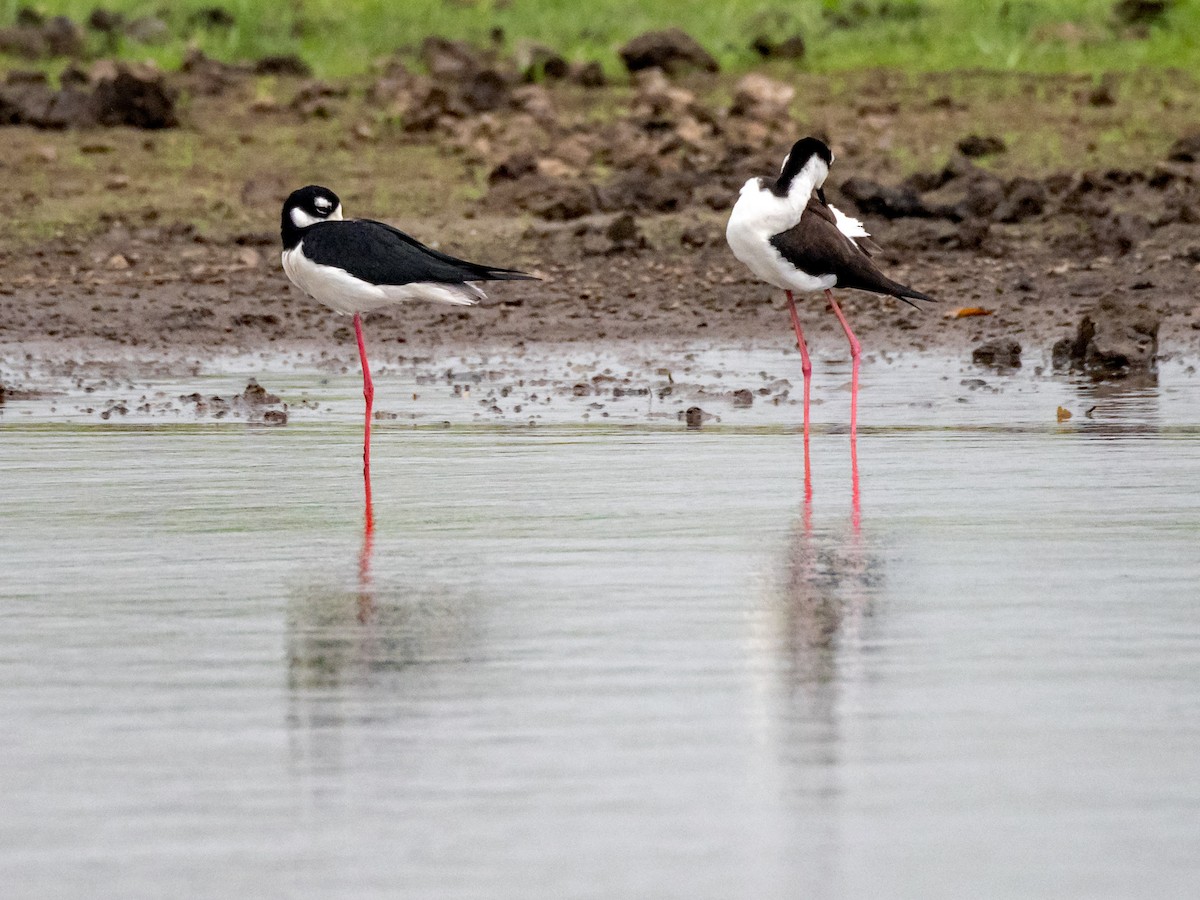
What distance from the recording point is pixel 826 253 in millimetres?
10430

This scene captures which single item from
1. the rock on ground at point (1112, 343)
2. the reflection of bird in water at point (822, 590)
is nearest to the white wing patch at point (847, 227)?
the rock on ground at point (1112, 343)

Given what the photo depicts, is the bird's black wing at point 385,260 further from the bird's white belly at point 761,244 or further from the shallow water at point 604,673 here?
the bird's white belly at point 761,244

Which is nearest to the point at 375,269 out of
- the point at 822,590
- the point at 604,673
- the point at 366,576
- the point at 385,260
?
the point at 385,260

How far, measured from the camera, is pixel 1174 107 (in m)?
19.8

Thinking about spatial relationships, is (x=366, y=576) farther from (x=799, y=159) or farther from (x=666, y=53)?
(x=666, y=53)

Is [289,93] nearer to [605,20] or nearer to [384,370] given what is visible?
[605,20]

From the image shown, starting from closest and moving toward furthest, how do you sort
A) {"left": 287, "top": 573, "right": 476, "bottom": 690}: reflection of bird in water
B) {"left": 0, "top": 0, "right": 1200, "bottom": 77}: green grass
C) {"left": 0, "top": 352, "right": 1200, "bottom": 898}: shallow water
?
{"left": 0, "top": 352, "right": 1200, "bottom": 898}: shallow water < {"left": 287, "top": 573, "right": 476, "bottom": 690}: reflection of bird in water < {"left": 0, "top": 0, "right": 1200, "bottom": 77}: green grass

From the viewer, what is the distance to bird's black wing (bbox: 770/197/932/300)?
10.4 m

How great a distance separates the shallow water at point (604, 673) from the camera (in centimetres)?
393

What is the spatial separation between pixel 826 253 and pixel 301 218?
7.25 feet

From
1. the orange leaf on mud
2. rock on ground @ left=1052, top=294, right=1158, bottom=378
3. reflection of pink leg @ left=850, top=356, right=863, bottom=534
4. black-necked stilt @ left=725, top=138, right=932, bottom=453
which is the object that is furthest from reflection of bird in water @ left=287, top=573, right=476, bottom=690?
the orange leaf on mud

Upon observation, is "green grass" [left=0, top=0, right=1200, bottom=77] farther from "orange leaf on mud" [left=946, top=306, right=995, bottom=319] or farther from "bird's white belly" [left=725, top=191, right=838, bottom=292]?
"bird's white belly" [left=725, top=191, right=838, bottom=292]

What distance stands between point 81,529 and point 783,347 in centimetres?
660

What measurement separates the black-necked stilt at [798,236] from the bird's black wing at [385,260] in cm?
142
